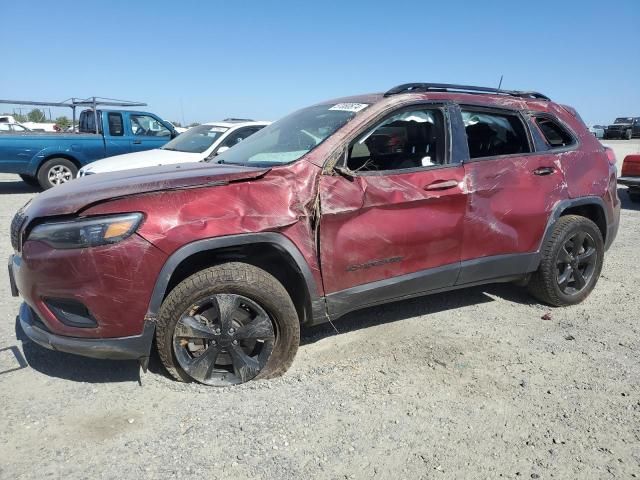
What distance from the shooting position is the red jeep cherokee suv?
106 inches

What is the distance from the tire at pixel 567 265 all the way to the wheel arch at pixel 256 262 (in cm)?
210

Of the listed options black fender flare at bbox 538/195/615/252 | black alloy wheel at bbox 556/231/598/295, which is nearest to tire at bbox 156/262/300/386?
black fender flare at bbox 538/195/615/252

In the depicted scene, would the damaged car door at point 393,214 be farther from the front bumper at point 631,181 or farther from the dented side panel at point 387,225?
the front bumper at point 631,181

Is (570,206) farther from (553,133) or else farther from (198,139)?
(198,139)

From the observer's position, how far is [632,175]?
9.72 metres

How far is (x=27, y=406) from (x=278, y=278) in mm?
1608

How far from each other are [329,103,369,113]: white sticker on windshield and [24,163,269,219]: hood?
880 millimetres

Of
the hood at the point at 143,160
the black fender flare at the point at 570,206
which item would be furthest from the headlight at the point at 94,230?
the hood at the point at 143,160

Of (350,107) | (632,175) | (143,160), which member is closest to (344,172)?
(350,107)

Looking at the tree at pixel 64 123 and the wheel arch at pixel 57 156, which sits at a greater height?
the tree at pixel 64 123

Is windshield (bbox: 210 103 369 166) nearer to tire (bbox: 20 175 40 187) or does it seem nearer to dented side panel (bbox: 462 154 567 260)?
dented side panel (bbox: 462 154 567 260)

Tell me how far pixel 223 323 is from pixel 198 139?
6.42 meters

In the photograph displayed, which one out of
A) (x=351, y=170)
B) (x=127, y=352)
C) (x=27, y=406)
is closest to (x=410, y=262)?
(x=351, y=170)

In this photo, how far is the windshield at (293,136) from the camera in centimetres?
339
